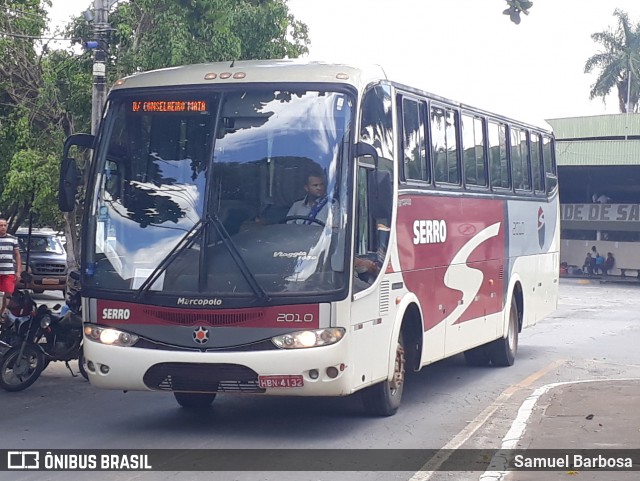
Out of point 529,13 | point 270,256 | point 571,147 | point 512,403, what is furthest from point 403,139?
point 571,147

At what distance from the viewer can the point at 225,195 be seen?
31.4ft

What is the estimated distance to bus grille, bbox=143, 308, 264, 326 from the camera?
930 centimetres

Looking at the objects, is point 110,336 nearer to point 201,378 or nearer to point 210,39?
Answer: point 201,378

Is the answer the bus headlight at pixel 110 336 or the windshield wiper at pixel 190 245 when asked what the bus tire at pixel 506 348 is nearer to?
the windshield wiper at pixel 190 245

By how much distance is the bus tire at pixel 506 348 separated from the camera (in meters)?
15.8

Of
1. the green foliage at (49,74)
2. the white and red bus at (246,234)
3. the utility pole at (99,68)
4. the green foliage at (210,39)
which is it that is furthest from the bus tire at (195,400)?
the green foliage at (49,74)

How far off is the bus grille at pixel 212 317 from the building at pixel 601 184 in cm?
3959

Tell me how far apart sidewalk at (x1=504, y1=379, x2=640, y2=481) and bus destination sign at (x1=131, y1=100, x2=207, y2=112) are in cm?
419

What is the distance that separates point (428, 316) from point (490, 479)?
13.2 feet

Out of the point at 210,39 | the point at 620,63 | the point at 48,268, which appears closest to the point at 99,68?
the point at 210,39

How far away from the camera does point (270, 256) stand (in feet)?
30.8

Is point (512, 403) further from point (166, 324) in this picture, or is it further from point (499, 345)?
point (166, 324)

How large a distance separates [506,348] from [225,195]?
24.6 feet

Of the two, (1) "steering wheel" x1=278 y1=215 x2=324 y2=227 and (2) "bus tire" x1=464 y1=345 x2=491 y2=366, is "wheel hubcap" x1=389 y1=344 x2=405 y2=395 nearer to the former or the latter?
(1) "steering wheel" x1=278 y1=215 x2=324 y2=227
